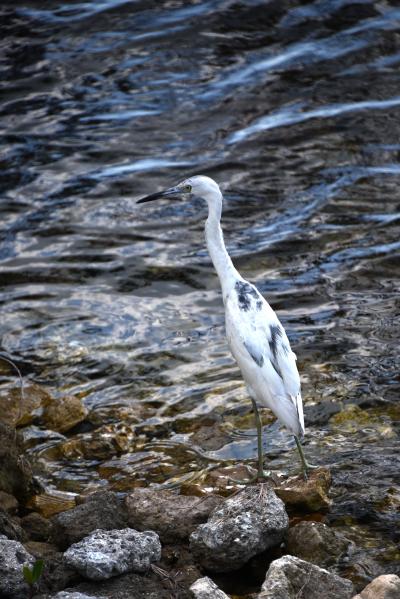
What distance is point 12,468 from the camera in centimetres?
609

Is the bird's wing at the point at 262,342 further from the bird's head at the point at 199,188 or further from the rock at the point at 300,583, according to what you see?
the rock at the point at 300,583

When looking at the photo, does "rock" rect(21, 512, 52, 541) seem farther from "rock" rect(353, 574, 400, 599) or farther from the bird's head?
the bird's head

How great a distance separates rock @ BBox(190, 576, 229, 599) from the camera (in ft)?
14.7

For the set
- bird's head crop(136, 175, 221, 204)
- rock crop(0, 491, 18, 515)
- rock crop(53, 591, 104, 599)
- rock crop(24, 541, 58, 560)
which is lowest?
rock crop(0, 491, 18, 515)

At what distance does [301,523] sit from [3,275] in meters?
5.17

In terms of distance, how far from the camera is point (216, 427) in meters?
7.15

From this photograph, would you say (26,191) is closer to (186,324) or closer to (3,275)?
(3,275)

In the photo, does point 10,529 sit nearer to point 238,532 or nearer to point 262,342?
point 238,532

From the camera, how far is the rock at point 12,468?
601 centimetres

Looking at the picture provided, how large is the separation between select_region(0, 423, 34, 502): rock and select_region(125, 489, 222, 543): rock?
88 centimetres

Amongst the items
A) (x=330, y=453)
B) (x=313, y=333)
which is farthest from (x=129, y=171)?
(x=330, y=453)

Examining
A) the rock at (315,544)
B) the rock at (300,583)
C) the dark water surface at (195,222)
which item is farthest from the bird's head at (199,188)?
the rock at (300,583)

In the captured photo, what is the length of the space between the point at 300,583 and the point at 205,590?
44 centimetres

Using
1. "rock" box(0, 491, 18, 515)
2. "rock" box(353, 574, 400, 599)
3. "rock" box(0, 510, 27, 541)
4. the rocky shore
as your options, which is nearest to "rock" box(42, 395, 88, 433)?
the rocky shore
